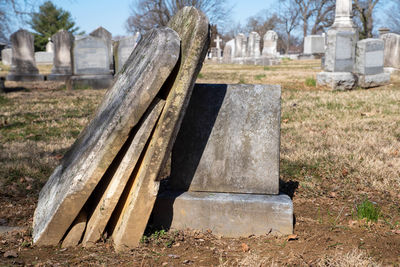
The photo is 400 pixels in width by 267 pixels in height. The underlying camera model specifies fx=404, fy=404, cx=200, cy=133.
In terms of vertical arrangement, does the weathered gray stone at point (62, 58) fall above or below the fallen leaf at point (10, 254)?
above

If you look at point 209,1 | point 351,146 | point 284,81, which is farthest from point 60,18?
point 351,146

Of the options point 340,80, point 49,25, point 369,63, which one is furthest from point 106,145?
point 49,25

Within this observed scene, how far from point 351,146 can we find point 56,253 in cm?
395

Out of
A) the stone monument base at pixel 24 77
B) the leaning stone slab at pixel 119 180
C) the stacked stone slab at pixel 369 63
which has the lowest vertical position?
the leaning stone slab at pixel 119 180

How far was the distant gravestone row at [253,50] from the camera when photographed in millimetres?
29359

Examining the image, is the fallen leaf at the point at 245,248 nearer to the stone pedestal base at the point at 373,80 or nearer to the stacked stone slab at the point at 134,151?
the stacked stone slab at the point at 134,151

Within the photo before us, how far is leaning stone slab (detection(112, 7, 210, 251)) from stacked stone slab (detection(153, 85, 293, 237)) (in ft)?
1.52

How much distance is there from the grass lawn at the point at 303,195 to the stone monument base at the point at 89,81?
19.8ft

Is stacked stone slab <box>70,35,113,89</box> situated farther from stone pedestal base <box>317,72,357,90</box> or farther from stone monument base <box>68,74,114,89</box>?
stone pedestal base <box>317,72,357,90</box>


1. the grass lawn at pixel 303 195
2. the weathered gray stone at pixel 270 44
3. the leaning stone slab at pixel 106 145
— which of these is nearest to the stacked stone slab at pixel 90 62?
the grass lawn at pixel 303 195

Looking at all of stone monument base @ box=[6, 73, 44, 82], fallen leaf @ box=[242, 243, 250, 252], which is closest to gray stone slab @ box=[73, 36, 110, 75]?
stone monument base @ box=[6, 73, 44, 82]

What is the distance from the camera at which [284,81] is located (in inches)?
554

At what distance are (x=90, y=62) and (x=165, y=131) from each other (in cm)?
1249

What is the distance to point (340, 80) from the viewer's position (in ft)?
37.7
